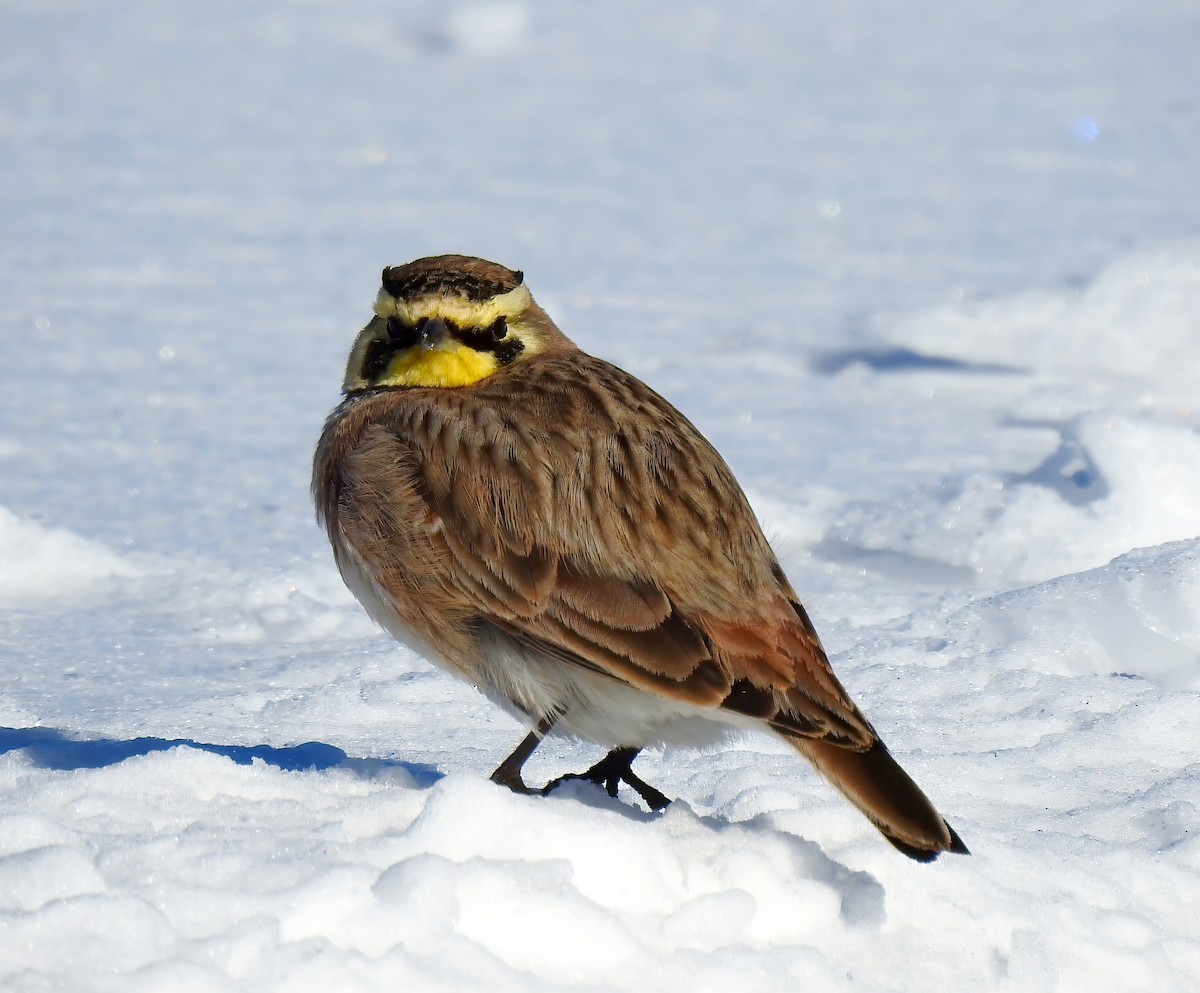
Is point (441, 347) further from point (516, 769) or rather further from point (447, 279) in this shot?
point (516, 769)

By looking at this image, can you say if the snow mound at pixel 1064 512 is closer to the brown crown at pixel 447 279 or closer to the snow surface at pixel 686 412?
the snow surface at pixel 686 412

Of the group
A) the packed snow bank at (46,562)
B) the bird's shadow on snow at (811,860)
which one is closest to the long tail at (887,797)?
the bird's shadow on snow at (811,860)

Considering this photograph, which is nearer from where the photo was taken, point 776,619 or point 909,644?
point 776,619

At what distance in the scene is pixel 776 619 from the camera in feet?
10.7

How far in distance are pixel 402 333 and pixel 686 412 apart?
362cm

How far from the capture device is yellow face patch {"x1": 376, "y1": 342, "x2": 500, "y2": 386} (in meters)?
3.89

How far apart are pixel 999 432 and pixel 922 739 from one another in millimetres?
3188

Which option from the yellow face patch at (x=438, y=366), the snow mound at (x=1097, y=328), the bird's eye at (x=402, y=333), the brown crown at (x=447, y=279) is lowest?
the snow mound at (x=1097, y=328)

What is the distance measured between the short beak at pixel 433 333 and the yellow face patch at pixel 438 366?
16 millimetres

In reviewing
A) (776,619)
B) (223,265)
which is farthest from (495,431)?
(223,265)

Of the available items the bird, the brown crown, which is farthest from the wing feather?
the brown crown

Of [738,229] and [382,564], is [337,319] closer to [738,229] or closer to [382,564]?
[738,229]

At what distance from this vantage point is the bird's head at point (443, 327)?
3895 mm

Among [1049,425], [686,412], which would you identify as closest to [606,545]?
[686,412]
